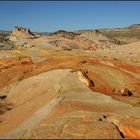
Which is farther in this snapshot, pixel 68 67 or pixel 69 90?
pixel 68 67

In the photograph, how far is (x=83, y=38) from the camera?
8081 cm

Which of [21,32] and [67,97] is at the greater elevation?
[21,32]

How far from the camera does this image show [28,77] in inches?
1459

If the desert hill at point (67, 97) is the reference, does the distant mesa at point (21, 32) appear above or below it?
above

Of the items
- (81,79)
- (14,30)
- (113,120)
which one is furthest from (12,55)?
(14,30)

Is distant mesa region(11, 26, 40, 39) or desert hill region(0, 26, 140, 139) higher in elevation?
distant mesa region(11, 26, 40, 39)

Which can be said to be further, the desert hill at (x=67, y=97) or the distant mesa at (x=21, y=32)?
the distant mesa at (x=21, y=32)

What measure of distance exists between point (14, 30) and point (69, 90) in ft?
226

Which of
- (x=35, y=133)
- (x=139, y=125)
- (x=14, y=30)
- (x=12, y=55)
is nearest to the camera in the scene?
(x=35, y=133)

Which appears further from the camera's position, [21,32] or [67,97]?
[21,32]

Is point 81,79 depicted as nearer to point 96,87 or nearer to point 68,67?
point 96,87

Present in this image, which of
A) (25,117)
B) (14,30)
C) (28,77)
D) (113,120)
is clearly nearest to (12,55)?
(28,77)

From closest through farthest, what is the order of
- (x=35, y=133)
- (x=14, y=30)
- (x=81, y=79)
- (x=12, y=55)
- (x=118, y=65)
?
(x=35, y=133) < (x=81, y=79) < (x=118, y=65) < (x=12, y=55) < (x=14, y=30)

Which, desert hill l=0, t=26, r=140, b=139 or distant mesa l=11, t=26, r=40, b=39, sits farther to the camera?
distant mesa l=11, t=26, r=40, b=39
